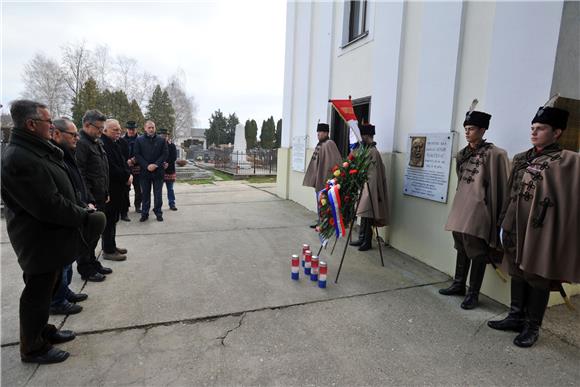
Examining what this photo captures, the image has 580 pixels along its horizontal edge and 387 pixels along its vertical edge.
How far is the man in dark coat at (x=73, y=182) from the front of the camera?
3.00m

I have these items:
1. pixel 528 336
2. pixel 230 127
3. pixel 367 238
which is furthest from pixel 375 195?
pixel 230 127

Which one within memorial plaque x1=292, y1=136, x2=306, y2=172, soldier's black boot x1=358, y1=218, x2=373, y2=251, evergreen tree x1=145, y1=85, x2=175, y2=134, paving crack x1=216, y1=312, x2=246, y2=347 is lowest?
paving crack x1=216, y1=312, x2=246, y2=347

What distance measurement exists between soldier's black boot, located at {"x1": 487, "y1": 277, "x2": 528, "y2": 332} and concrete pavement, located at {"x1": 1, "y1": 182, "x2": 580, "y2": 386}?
0.32ft

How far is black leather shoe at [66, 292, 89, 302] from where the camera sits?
3.40 m

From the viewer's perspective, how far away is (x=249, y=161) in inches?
842

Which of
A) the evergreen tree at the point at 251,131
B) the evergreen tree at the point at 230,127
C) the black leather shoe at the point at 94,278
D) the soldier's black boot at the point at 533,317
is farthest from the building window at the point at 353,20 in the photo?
the evergreen tree at the point at 230,127

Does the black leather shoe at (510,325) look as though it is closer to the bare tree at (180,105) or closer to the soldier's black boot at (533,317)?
the soldier's black boot at (533,317)

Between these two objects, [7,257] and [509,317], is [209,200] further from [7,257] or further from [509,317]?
[509,317]

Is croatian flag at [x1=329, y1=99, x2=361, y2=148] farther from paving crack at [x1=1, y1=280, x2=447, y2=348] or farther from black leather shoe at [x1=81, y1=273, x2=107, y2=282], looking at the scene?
black leather shoe at [x1=81, y1=273, x2=107, y2=282]

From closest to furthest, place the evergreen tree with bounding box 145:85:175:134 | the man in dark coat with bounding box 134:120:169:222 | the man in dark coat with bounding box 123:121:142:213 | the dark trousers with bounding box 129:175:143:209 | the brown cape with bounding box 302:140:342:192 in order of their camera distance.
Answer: the brown cape with bounding box 302:140:342:192, the man in dark coat with bounding box 134:120:169:222, the man in dark coat with bounding box 123:121:142:213, the dark trousers with bounding box 129:175:143:209, the evergreen tree with bounding box 145:85:175:134

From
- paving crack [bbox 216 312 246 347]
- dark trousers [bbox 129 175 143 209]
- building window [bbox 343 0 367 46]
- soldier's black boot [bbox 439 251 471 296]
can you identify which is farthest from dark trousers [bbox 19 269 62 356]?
building window [bbox 343 0 367 46]

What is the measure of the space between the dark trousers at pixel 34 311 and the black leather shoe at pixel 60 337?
0.20 meters

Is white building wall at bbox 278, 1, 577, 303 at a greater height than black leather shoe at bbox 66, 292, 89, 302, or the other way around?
white building wall at bbox 278, 1, 577, 303

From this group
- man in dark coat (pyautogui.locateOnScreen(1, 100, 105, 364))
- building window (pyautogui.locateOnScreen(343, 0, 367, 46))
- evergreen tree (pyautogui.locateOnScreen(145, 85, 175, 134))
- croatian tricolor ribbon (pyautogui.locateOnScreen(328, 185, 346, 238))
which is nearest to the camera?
man in dark coat (pyautogui.locateOnScreen(1, 100, 105, 364))
